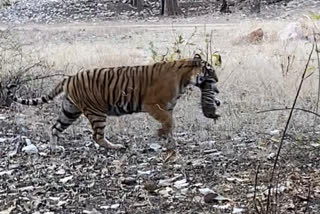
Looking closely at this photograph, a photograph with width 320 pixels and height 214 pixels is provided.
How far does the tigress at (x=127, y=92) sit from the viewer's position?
6277 mm

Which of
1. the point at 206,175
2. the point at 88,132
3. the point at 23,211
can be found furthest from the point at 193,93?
the point at 23,211

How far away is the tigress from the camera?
20.6ft

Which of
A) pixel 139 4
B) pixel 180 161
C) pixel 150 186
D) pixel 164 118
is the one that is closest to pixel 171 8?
pixel 139 4

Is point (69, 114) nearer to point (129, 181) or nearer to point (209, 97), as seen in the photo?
point (209, 97)

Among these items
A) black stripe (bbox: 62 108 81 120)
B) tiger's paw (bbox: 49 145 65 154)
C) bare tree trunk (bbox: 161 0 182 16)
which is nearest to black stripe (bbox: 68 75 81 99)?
black stripe (bbox: 62 108 81 120)

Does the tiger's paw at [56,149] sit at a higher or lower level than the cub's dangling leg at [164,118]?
lower

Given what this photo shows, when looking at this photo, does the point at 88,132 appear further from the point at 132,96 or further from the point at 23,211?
the point at 23,211

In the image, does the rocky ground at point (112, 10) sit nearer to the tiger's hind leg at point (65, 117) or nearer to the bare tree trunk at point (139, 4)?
the bare tree trunk at point (139, 4)

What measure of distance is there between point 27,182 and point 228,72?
19.2ft

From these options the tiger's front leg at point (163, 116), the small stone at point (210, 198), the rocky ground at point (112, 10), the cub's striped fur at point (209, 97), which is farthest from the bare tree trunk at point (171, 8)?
the small stone at point (210, 198)

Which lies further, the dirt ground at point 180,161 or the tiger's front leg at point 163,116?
the tiger's front leg at point 163,116

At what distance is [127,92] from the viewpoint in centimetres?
646

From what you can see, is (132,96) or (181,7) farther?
(181,7)

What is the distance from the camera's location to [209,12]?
31.8m
